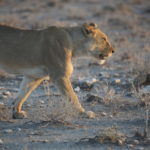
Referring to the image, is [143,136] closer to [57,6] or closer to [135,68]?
[135,68]

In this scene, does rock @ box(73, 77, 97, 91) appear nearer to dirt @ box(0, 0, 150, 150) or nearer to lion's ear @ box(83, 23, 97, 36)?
dirt @ box(0, 0, 150, 150)

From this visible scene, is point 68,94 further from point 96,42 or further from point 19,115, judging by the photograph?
point 96,42

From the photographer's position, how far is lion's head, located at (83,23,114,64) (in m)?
8.05

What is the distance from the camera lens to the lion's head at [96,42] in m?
8.05

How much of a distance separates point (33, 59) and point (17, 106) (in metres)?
0.71

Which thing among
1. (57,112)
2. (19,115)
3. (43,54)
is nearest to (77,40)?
(43,54)

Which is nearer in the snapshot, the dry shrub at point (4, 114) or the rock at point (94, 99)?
the dry shrub at point (4, 114)

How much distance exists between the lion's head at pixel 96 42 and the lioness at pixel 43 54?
2 centimetres

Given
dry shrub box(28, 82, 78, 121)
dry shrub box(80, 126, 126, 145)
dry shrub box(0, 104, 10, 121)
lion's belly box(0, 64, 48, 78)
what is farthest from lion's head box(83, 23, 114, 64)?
dry shrub box(80, 126, 126, 145)

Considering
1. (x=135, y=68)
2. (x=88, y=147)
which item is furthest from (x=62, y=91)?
(x=135, y=68)

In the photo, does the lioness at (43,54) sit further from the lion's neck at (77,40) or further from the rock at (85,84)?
the rock at (85,84)

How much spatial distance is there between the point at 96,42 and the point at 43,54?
91 cm

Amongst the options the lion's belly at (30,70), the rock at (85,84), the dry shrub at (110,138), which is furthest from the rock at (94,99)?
the dry shrub at (110,138)

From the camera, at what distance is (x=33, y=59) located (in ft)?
25.1
